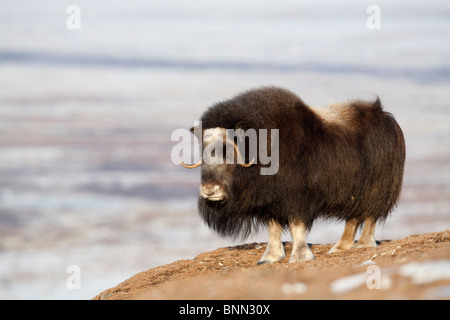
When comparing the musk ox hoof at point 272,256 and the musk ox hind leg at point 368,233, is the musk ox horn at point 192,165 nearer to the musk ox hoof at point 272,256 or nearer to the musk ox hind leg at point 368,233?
the musk ox hoof at point 272,256

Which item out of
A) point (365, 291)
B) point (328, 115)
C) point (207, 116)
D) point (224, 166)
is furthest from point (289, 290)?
point (328, 115)

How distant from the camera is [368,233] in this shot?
809 centimetres

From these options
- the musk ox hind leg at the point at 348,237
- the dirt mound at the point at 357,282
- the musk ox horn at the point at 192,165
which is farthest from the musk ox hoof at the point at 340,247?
the musk ox horn at the point at 192,165

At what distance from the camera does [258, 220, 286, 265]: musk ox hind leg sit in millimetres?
7414

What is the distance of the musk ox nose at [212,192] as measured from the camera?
6578 millimetres

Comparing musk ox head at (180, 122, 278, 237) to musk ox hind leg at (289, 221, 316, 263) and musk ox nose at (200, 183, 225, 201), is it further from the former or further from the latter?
musk ox hind leg at (289, 221, 316, 263)

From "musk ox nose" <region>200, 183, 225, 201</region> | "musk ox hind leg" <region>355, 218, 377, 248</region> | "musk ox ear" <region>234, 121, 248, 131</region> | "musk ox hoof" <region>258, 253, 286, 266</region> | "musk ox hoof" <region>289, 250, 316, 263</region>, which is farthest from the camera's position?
"musk ox hind leg" <region>355, 218, 377, 248</region>

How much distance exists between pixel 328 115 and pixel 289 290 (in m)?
3.47

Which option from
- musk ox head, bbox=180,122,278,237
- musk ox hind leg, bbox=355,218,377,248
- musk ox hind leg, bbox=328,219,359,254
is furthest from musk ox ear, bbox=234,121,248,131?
musk ox hind leg, bbox=355,218,377,248

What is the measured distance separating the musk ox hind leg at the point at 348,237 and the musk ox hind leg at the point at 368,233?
0.12m

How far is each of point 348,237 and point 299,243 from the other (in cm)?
110

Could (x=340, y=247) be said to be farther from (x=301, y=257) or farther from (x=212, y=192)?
(x=212, y=192)

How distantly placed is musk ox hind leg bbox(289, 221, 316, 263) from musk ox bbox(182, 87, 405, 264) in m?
0.01
